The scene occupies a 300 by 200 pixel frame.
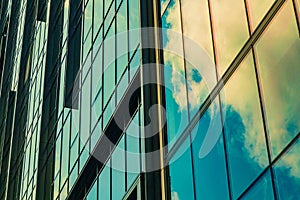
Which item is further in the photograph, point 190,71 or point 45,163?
point 45,163

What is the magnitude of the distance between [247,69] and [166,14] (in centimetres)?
553

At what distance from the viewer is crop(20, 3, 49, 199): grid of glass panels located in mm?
33938

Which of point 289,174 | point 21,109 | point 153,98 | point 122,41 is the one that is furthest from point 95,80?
point 21,109

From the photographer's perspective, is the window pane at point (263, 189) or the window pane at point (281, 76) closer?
the window pane at point (281, 76)

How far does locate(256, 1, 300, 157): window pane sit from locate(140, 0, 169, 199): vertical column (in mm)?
5116

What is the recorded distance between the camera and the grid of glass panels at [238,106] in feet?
40.0

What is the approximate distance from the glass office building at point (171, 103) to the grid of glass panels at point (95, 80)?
0.05 meters

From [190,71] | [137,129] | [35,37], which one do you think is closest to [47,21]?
[35,37]

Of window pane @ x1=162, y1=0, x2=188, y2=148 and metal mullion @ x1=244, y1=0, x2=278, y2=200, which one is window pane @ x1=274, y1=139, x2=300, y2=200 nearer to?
metal mullion @ x1=244, y1=0, x2=278, y2=200

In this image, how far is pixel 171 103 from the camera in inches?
687

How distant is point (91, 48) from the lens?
85.3 feet

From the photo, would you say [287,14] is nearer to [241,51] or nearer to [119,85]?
[241,51]

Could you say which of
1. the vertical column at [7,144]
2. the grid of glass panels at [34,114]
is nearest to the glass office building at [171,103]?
the grid of glass panels at [34,114]

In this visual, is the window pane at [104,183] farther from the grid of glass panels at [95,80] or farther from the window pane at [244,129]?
the window pane at [244,129]
